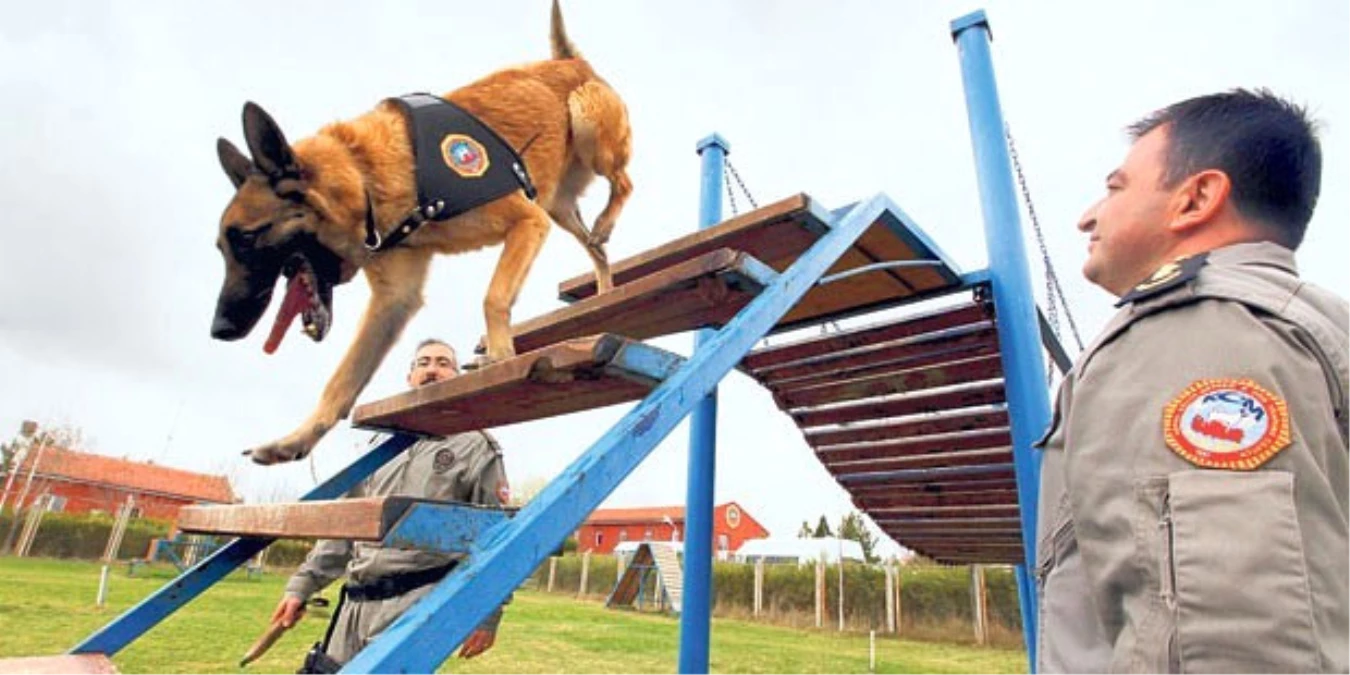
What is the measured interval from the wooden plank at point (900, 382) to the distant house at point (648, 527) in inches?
1451

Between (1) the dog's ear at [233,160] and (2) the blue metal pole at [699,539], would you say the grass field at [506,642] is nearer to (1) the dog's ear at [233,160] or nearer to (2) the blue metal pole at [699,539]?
(2) the blue metal pole at [699,539]

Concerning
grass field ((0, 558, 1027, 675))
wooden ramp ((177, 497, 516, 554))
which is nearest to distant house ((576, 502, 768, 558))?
grass field ((0, 558, 1027, 675))

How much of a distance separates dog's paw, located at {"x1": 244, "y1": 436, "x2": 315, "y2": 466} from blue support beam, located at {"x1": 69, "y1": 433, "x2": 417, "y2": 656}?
9.0 inches

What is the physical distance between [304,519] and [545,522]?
58 centimetres

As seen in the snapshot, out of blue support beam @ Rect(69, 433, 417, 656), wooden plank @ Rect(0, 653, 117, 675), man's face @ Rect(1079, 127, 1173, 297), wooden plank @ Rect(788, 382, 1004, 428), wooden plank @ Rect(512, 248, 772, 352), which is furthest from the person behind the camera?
wooden plank @ Rect(788, 382, 1004, 428)

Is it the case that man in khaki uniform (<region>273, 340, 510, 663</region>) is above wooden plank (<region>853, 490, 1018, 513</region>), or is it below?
below

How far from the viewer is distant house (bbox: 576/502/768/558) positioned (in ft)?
142

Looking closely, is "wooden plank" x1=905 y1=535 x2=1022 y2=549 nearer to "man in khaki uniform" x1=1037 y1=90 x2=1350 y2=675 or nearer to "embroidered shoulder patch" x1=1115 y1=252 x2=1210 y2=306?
"man in khaki uniform" x1=1037 y1=90 x2=1350 y2=675

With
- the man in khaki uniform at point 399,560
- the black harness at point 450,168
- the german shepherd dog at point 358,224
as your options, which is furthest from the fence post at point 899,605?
the black harness at point 450,168

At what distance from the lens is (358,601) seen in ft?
9.29

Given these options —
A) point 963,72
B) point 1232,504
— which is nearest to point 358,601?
point 1232,504

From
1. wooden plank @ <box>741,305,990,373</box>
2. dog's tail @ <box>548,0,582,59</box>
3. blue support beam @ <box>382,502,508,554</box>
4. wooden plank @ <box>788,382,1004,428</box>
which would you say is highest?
dog's tail @ <box>548,0,582,59</box>

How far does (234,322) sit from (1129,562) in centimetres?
247

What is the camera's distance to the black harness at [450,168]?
8.11ft
